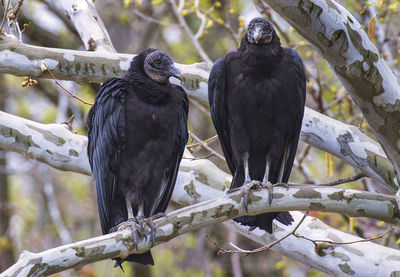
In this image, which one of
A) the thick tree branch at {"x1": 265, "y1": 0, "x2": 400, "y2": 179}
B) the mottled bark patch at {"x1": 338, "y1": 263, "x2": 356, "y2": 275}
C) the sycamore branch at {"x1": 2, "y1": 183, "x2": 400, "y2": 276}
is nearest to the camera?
the thick tree branch at {"x1": 265, "y1": 0, "x2": 400, "y2": 179}

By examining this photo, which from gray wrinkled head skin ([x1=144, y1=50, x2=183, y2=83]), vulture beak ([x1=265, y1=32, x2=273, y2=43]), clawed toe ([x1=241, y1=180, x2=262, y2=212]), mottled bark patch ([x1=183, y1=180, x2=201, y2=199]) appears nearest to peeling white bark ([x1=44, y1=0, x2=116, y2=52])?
gray wrinkled head skin ([x1=144, y1=50, x2=183, y2=83])

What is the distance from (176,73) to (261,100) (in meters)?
0.65

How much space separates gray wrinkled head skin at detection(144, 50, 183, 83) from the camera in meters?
4.33

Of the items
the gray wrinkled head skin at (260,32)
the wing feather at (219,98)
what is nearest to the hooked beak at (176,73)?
the wing feather at (219,98)

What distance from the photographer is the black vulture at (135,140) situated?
4.15m

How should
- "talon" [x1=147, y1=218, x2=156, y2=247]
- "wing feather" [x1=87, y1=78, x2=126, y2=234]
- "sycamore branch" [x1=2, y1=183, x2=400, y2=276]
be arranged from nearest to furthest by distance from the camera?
"sycamore branch" [x1=2, y1=183, x2=400, y2=276] → "talon" [x1=147, y1=218, x2=156, y2=247] → "wing feather" [x1=87, y1=78, x2=126, y2=234]

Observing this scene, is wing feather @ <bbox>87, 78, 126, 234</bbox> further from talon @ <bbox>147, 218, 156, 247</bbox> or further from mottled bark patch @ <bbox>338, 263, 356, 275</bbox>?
mottled bark patch @ <bbox>338, 263, 356, 275</bbox>

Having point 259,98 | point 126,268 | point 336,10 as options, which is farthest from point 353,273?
point 126,268

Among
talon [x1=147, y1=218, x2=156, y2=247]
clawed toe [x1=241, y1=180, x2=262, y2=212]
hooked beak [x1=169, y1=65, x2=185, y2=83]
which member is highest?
hooked beak [x1=169, y1=65, x2=185, y2=83]

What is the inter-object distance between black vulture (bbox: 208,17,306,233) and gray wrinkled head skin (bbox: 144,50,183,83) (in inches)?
11.6

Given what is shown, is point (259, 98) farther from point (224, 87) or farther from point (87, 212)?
point (87, 212)

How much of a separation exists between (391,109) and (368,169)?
1029 millimetres

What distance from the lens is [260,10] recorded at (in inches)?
239

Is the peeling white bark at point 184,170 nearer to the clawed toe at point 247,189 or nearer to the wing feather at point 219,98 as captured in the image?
the wing feather at point 219,98
